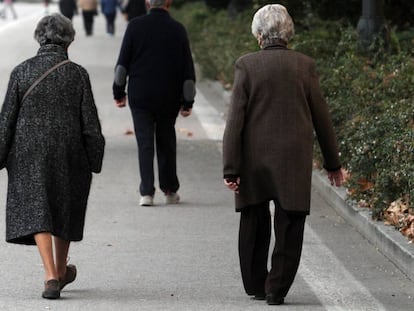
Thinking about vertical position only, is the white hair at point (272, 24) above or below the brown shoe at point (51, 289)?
above

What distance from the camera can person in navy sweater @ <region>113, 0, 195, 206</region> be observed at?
11.5m

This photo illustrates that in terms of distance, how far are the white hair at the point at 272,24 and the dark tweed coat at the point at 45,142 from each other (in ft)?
3.41

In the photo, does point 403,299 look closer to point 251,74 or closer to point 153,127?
point 251,74

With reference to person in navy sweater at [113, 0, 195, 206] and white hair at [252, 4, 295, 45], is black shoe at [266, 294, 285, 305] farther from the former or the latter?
person in navy sweater at [113, 0, 195, 206]

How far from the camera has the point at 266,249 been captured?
8.10m

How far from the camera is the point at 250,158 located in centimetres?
787

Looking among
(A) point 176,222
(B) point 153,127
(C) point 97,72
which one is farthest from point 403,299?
(C) point 97,72

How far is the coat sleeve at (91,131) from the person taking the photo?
802 centimetres

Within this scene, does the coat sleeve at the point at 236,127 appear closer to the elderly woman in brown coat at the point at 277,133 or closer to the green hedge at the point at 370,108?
the elderly woman in brown coat at the point at 277,133

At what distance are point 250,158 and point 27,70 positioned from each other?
1349 millimetres

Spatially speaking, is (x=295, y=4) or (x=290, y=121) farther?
(x=295, y=4)

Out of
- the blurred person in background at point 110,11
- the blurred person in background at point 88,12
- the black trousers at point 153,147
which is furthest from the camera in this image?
the blurred person in background at point 88,12

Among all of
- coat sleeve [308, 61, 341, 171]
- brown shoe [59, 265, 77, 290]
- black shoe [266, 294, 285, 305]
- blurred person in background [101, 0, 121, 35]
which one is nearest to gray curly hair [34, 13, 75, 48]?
brown shoe [59, 265, 77, 290]

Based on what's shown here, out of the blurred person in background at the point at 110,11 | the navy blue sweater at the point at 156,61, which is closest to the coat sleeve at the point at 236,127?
the navy blue sweater at the point at 156,61
